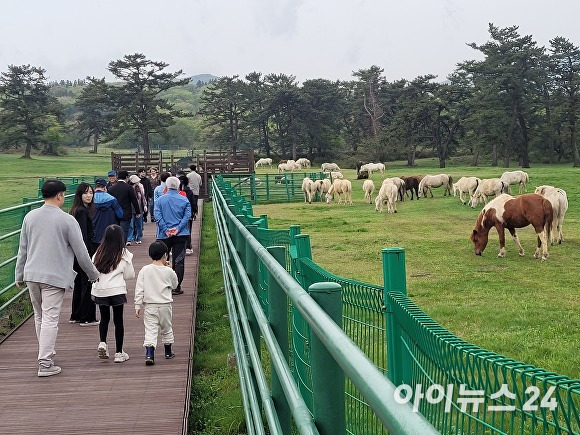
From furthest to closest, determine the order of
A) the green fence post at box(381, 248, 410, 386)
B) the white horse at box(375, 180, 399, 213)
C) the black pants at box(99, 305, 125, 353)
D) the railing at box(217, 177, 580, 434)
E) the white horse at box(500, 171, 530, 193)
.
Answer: the white horse at box(500, 171, 530, 193)
the white horse at box(375, 180, 399, 213)
the black pants at box(99, 305, 125, 353)
the green fence post at box(381, 248, 410, 386)
the railing at box(217, 177, 580, 434)

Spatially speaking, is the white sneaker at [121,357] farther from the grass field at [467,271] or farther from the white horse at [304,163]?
the white horse at [304,163]

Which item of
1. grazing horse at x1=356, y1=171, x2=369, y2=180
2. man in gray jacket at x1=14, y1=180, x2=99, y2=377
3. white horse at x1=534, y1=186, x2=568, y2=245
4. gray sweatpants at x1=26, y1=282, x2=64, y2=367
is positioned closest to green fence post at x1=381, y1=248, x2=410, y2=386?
man in gray jacket at x1=14, y1=180, x2=99, y2=377

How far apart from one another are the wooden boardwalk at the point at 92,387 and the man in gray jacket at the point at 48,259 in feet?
1.15

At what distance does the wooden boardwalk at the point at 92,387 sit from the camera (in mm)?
5773

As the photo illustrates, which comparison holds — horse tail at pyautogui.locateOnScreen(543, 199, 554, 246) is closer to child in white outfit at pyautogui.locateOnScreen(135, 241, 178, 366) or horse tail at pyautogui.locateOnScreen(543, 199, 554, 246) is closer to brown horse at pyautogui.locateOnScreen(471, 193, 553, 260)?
brown horse at pyautogui.locateOnScreen(471, 193, 553, 260)

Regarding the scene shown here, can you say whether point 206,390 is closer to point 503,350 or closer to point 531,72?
point 503,350

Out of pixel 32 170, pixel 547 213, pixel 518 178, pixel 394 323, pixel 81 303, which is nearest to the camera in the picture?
pixel 394 323

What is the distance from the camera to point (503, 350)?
8.39m

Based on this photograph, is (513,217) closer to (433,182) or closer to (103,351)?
(103,351)

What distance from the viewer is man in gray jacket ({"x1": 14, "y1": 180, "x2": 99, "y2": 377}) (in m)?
7.16

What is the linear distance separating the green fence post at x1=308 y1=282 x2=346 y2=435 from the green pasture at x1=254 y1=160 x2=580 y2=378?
18.9ft

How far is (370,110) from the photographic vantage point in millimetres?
84688

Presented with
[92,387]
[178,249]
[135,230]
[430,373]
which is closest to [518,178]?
[135,230]

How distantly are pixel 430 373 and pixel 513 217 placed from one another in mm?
15157
